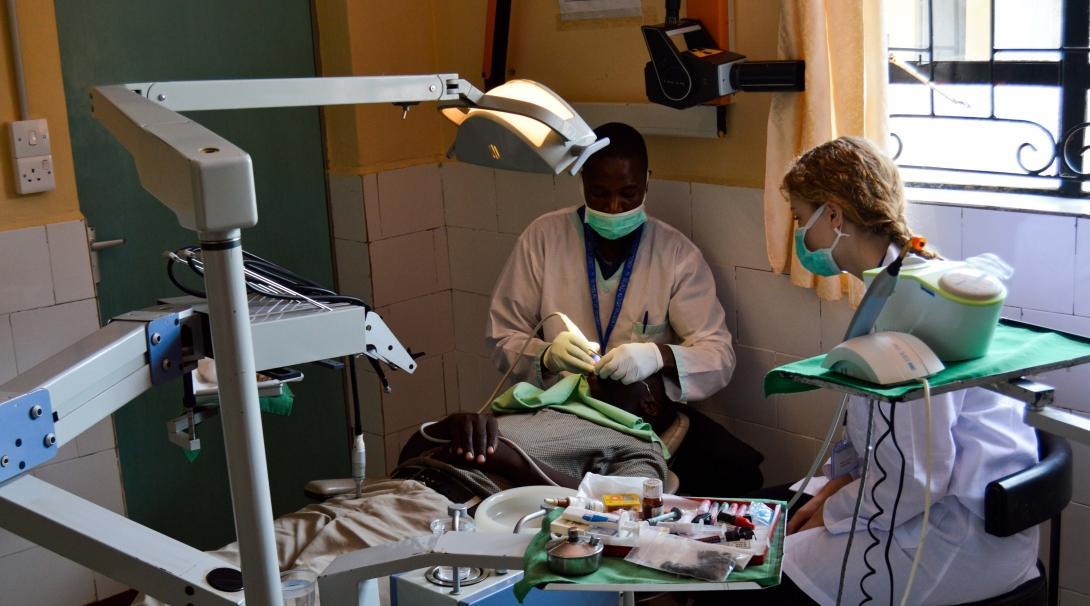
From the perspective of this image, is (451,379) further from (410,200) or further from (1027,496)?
(1027,496)

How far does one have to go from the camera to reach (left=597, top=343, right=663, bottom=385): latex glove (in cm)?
288

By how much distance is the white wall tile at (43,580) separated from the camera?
3.06 metres

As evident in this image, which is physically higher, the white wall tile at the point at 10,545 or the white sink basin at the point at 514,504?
the white sink basin at the point at 514,504

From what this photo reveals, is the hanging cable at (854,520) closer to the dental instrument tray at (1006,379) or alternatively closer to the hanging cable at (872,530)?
the hanging cable at (872,530)

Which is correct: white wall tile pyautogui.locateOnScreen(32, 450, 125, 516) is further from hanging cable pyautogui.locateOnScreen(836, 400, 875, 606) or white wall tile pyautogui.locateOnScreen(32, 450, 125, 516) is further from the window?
the window

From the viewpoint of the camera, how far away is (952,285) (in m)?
1.79

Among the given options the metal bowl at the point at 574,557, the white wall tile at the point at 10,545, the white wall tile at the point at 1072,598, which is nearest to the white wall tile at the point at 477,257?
the white wall tile at the point at 10,545

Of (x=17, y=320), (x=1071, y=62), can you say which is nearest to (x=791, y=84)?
(x=1071, y=62)

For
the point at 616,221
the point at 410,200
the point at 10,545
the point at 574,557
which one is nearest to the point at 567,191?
the point at 616,221

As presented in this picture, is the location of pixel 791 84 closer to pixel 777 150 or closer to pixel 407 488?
pixel 777 150

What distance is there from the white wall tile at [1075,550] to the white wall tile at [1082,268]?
48 cm

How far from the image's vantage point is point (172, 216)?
133 inches

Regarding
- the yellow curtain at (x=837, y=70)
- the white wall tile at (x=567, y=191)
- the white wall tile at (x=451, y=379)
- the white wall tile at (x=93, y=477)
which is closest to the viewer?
the yellow curtain at (x=837, y=70)

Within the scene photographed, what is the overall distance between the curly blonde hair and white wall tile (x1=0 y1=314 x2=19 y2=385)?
6.85 feet
